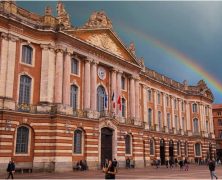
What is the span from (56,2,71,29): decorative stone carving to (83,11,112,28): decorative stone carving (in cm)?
370

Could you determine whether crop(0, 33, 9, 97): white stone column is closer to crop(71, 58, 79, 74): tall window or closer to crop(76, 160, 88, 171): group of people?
crop(71, 58, 79, 74): tall window

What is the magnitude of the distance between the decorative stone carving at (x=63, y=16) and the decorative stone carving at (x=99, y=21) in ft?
12.1

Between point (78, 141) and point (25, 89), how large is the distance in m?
8.75

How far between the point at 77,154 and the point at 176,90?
110ft

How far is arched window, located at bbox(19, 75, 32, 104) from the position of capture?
34.1m

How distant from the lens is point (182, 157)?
63.6 meters

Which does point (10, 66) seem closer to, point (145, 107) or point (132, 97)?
point (132, 97)

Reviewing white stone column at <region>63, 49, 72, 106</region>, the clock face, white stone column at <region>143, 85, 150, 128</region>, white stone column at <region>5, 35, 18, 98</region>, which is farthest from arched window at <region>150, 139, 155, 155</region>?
white stone column at <region>5, 35, 18, 98</region>

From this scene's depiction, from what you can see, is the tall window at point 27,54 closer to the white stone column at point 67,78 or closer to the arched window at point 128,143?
the white stone column at point 67,78

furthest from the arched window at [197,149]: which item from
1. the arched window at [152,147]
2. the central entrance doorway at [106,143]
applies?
the central entrance doorway at [106,143]

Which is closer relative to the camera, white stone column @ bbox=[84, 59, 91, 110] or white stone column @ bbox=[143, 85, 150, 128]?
white stone column @ bbox=[84, 59, 91, 110]

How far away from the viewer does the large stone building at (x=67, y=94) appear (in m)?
33.0

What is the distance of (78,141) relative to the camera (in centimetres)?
3784

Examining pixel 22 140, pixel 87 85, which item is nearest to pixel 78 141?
pixel 87 85
